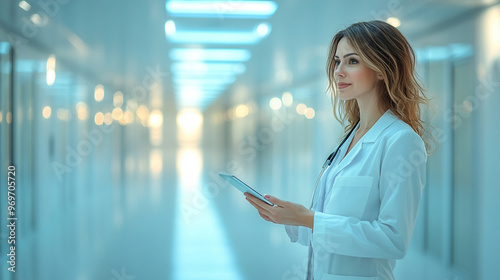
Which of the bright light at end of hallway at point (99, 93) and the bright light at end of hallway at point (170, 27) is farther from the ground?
the bright light at end of hallway at point (170, 27)

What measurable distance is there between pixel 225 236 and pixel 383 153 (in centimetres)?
517

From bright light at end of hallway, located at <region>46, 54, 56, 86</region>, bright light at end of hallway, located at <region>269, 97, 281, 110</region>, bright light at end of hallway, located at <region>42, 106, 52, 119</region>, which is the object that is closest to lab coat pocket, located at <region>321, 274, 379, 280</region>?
bright light at end of hallway, located at <region>42, 106, 52, 119</region>

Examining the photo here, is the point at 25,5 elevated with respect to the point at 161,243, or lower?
elevated

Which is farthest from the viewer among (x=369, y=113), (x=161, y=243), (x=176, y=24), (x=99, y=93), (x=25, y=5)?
(x=99, y=93)

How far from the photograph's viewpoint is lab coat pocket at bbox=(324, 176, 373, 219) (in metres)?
1.63

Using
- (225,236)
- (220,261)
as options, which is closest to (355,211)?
(220,261)

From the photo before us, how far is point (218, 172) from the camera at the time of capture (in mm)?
5930

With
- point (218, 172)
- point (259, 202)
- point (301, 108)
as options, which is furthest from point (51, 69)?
point (301, 108)

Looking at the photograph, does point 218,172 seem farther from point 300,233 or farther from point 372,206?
point 372,206

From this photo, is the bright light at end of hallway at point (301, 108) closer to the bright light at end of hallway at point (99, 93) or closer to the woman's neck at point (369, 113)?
the bright light at end of hallway at point (99, 93)

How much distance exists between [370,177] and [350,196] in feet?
0.37

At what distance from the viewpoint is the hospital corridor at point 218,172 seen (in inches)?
203

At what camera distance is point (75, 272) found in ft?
16.3

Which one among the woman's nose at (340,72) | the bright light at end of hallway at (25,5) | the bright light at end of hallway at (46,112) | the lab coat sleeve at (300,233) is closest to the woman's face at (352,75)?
the woman's nose at (340,72)
